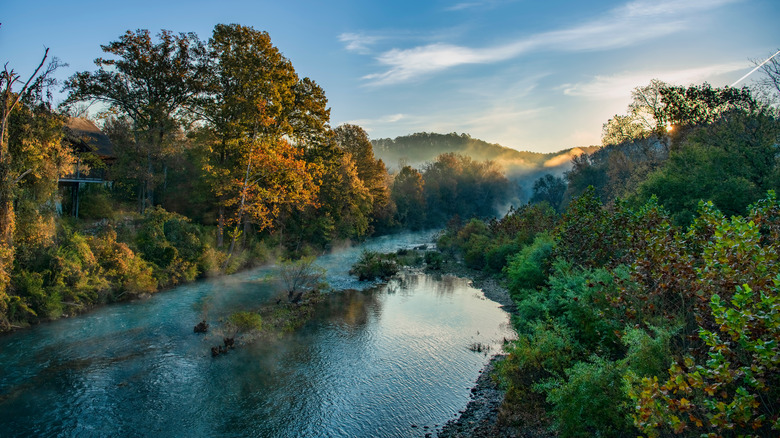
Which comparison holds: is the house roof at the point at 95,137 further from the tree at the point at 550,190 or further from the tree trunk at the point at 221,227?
the tree at the point at 550,190

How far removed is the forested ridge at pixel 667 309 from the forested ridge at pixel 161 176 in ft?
72.2

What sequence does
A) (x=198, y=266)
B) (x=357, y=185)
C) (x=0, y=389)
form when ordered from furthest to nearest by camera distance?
(x=357, y=185)
(x=198, y=266)
(x=0, y=389)

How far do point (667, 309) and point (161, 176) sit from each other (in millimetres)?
36892

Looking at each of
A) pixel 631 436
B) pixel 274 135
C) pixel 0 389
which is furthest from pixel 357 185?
pixel 631 436

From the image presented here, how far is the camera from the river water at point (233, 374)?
41.2 feet

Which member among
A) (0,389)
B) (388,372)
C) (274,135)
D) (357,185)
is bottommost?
(388,372)

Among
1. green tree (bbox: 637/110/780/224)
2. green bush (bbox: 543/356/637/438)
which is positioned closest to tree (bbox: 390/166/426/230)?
green tree (bbox: 637/110/780/224)

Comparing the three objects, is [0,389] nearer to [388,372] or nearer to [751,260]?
[388,372]

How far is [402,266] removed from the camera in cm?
4422

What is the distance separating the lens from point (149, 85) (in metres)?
33.5

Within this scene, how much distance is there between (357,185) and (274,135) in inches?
654

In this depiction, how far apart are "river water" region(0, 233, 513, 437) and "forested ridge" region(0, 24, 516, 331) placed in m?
2.74

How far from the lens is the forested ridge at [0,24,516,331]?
798 inches

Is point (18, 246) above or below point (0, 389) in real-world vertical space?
above
